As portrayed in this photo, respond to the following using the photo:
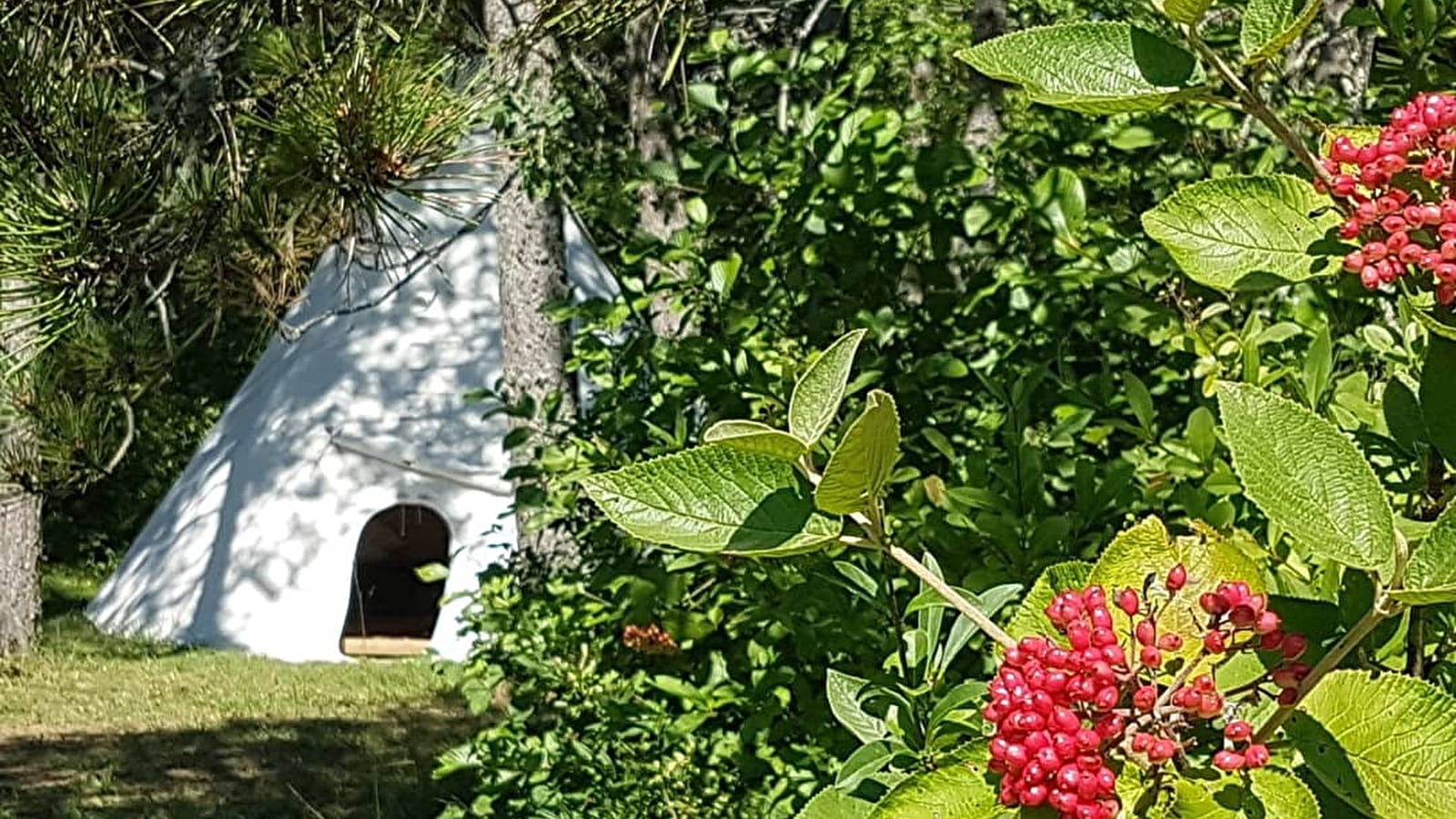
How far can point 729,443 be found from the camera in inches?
24.2

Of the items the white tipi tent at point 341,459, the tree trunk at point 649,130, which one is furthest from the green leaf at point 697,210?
the white tipi tent at point 341,459

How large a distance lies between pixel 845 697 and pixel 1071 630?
590mm

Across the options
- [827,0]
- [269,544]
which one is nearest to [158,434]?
[269,544]

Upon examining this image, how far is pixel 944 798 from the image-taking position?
0.62 m

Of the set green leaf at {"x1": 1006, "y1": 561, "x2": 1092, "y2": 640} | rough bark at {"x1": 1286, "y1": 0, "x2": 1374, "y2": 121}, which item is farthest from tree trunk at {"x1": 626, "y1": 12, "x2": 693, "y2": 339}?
green leaf at {"x1": 1006, "y1": 561, "x2": 1092, "y2": 640}

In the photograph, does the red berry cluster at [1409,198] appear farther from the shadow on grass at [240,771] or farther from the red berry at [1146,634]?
the shadow on grass at [240,771]

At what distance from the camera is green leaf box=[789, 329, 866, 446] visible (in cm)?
64

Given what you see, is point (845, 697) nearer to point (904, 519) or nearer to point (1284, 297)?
point (904, 519)

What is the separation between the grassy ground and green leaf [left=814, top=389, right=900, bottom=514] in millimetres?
4268

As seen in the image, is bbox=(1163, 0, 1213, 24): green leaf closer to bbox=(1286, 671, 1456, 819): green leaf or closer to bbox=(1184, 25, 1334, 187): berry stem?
bbox=(1184, 25, 1334, 187): berry stem

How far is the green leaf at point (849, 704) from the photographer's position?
114cm

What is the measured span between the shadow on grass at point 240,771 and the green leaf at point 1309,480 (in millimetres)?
4705

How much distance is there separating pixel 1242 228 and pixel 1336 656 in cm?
25

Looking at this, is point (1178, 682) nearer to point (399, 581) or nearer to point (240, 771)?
point (240, 771)
